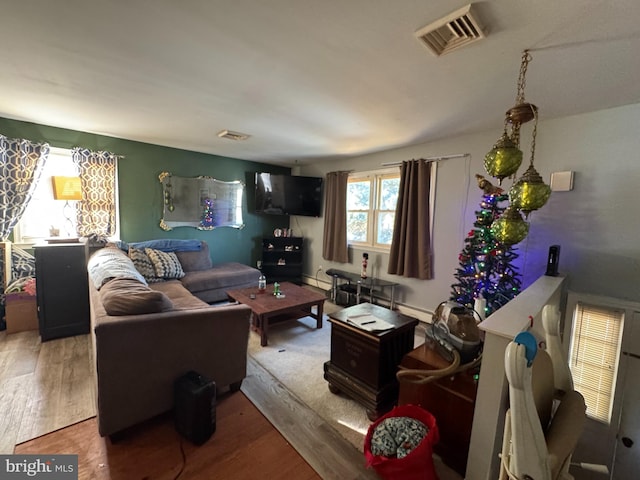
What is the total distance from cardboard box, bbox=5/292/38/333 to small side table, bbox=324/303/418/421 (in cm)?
315

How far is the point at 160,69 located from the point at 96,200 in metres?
2.51

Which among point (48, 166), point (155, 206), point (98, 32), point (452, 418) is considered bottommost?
point (452, 418)

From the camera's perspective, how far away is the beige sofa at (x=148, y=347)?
149cm

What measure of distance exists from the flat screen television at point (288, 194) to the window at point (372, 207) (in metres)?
0.69

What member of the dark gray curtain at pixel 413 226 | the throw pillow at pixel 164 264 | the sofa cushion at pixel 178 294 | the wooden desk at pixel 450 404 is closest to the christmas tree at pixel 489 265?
the dark gray curtain at pixel 413 226

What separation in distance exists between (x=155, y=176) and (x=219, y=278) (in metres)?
1.82

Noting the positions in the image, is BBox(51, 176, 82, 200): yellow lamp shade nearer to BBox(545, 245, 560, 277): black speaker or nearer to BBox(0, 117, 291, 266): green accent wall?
BBox(0, 117, 291, 266): green accent wall

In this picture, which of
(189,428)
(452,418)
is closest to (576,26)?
(452,418)

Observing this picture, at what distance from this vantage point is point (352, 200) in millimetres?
4512

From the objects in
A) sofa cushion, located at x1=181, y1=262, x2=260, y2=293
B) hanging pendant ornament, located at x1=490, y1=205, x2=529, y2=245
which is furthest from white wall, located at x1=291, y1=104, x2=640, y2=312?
sofa cushion, located at x1=181, y1=262, x2=260, y2=293

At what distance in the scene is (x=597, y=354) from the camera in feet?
7.09

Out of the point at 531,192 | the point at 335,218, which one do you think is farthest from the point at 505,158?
the point at 335,218

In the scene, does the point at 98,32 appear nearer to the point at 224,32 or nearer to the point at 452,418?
the point at 224,32

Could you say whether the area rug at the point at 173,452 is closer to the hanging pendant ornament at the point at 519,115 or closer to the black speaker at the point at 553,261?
the hanging pendant ornament at the point at 519,115
